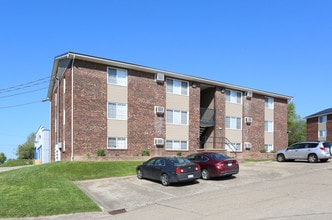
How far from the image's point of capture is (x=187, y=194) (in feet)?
49.3

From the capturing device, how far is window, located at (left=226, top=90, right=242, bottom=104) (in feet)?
116

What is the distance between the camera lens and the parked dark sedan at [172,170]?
16.6 metres

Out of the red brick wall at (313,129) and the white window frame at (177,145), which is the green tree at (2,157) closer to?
the red brick wall at (313,129)

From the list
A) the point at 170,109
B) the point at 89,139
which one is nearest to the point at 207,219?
the point at 89,139

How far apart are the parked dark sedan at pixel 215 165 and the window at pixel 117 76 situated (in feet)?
36.3

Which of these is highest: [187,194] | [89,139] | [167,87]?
[167,87]

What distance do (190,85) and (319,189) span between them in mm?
19001

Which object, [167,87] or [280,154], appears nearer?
[280,154]

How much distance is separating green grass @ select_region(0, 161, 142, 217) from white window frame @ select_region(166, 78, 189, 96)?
1080 cm

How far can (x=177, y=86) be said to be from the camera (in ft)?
103

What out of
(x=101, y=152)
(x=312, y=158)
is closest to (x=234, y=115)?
(x=312, y=158)

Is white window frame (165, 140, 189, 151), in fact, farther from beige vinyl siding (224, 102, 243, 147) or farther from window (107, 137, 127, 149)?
beige vinyl siding (224, 102, 243, 147)

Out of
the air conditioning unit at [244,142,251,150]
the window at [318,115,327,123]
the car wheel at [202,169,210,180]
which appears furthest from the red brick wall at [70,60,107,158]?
the window at [318,115,327,123]

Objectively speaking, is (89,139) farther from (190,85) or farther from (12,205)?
(12,205)
